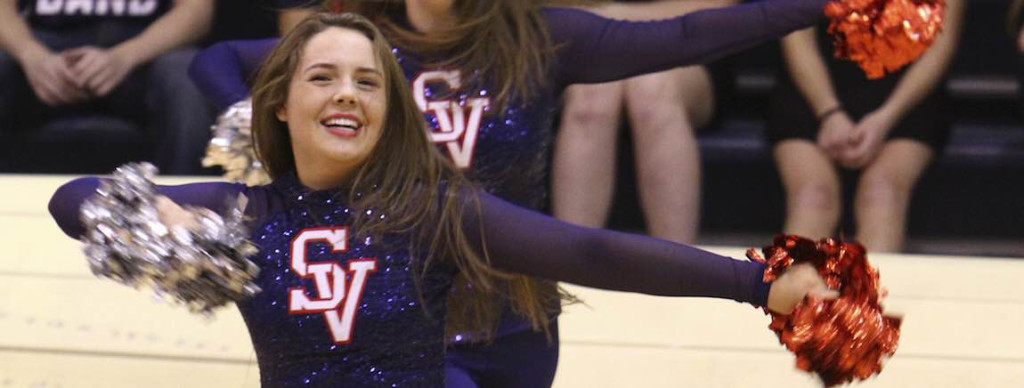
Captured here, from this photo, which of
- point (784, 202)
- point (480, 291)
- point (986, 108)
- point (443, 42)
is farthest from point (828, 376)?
point (986, 108)

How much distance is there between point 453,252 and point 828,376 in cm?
44

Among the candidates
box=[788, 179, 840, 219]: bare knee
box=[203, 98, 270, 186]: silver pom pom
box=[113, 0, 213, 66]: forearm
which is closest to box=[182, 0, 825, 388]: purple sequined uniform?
box=[203, 98, 270, 186]: silver pom pom

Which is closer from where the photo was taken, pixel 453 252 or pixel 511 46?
pixel 453 252

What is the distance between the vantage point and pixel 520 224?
5.58 ft

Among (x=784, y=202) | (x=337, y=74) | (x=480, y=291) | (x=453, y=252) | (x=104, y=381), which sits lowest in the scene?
(x=784, y=202)

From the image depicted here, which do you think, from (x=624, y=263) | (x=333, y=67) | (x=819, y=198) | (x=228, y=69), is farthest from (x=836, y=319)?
(x=819, y=198)

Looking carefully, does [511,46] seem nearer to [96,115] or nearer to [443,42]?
[443,42]

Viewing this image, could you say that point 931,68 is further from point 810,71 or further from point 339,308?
point 339,308

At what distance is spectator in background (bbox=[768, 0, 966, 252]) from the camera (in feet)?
11.3

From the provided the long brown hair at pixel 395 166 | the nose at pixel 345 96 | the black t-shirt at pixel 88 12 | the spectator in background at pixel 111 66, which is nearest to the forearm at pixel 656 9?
the spectator in background at pixel 111 66

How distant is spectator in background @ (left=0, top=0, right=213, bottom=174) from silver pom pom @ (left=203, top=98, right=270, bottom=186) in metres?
1.68

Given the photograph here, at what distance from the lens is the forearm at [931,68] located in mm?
3535

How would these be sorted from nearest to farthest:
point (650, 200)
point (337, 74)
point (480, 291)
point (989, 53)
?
1. point (337, 74)
2. point (480, 291)
3. point (650, 200)
4. point (989, 53)

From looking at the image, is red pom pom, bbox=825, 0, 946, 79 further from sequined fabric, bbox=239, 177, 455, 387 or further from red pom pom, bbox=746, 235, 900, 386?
sequined fabric, bbox=239, 177, 455, 387
